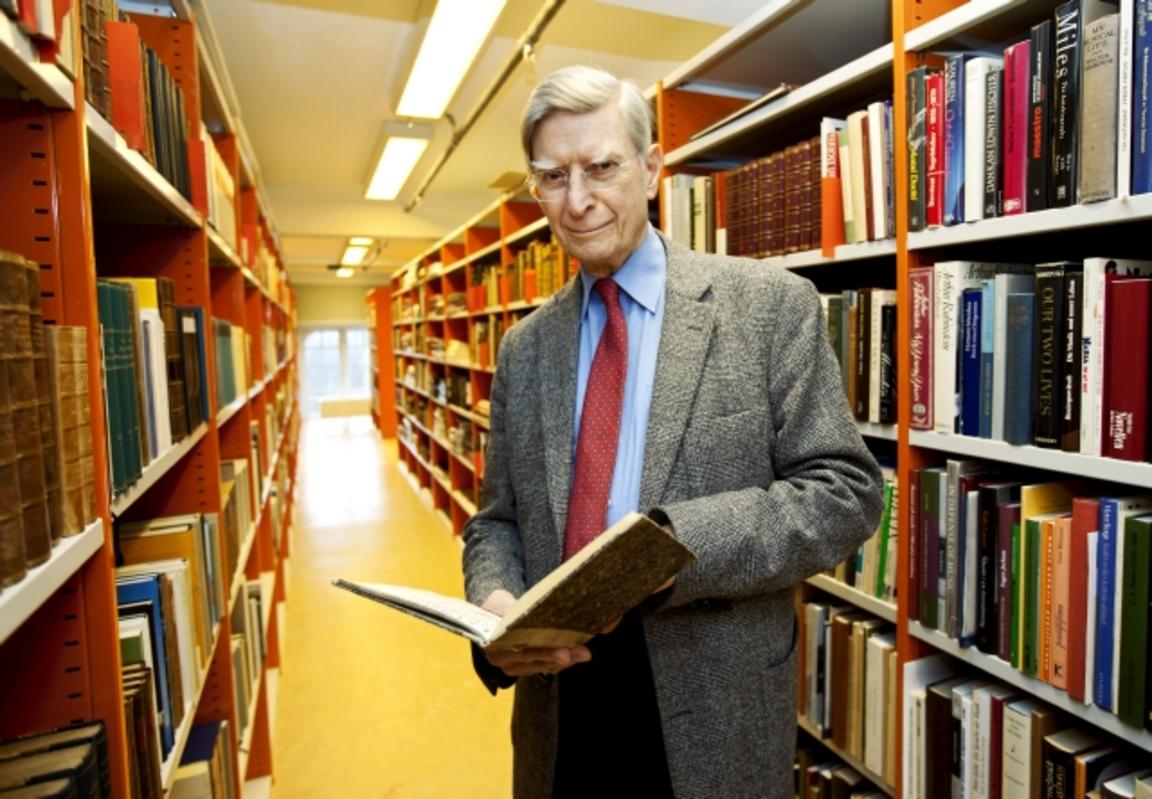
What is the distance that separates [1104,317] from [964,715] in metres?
0.79

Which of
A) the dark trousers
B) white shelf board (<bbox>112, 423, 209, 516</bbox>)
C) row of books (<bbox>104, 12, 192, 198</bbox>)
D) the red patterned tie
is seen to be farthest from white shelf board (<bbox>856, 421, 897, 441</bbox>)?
row of books (<bbox>104, 12, 192, 198</bbox>)

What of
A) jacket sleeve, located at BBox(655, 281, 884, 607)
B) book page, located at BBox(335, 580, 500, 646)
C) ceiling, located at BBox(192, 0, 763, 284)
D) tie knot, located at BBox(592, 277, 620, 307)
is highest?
ceiling, located at BBox(192, 0, 763, 284)

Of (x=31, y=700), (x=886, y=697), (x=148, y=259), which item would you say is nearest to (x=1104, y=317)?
(x=886, y=697)

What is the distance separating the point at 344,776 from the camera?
2.54m

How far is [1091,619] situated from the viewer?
114 centimetres

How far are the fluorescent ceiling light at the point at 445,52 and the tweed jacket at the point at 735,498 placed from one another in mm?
1662

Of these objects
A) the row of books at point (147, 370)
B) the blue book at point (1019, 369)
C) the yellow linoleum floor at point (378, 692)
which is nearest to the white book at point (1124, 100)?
the blue book at point (1019, 369)

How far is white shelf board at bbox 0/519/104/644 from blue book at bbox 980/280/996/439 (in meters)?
1.39

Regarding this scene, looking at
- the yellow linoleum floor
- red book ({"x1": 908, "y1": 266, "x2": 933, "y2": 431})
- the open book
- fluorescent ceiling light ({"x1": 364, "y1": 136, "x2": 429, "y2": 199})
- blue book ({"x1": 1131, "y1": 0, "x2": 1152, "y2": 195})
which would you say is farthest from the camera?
fluorescent ceiling light ({"x1": 364, "y1": 136, "x2": 429, "y2": 199})

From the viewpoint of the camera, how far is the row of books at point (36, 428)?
63 cm

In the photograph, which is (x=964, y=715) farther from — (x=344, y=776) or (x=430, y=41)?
(x=430, y=41)

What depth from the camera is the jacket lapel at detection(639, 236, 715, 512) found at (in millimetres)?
1015

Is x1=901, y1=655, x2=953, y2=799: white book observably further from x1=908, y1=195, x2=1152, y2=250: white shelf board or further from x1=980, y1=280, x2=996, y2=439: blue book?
x1=908, y1=195, x2=1152, y2=250: white shelf board

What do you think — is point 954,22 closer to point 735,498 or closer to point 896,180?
point 896,180
